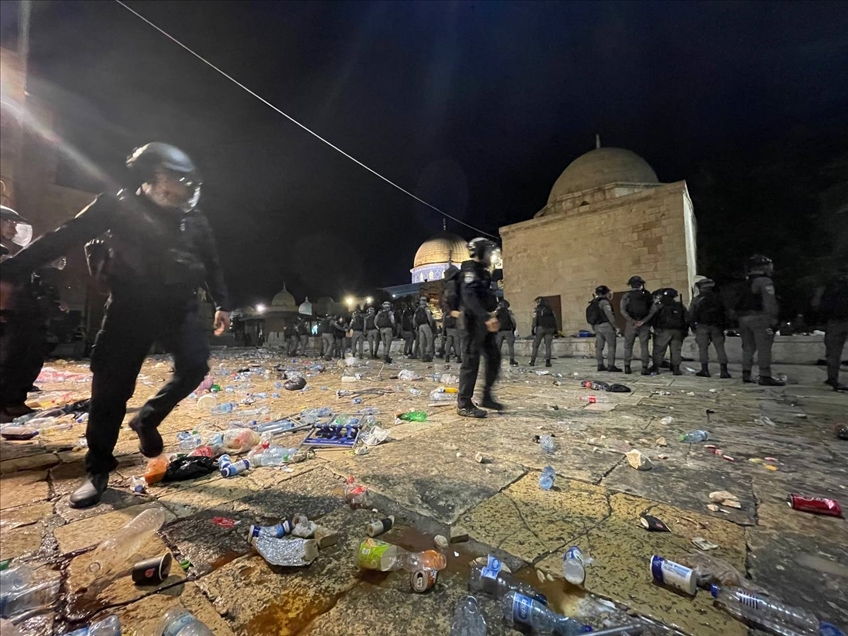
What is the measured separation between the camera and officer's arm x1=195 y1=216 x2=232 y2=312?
2164 mm

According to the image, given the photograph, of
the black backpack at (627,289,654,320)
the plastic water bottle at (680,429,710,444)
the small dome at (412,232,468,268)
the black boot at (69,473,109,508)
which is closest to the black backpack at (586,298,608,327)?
the black backpack at (627,289,654,320)

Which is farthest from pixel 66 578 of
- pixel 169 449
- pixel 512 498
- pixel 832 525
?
pixel 832 525

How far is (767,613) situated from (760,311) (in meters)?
6.39

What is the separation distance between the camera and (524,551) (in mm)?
1377

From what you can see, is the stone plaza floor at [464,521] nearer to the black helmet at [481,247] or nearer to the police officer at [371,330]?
the black helmet at [481,247]

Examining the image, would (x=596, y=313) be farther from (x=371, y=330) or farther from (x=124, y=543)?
(x=124, y=543)

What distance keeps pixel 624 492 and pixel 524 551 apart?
0.87 metres

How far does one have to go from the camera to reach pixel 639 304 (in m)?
7.09

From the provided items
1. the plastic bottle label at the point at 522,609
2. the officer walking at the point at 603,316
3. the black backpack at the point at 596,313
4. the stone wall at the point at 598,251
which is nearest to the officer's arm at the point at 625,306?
the officer walking at the point at 603,316

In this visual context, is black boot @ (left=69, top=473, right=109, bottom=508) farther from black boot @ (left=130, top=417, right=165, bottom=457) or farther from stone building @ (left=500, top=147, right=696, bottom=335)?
stone building @ (left=500, top=147, right=696, bottom=335)

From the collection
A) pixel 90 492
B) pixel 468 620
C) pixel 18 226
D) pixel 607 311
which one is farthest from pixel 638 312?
pixel 18 226

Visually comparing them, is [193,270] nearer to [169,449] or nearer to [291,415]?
[169,449]

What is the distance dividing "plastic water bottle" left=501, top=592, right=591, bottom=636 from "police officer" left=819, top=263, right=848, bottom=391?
273 inches

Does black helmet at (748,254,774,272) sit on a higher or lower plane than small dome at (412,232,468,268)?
lower
